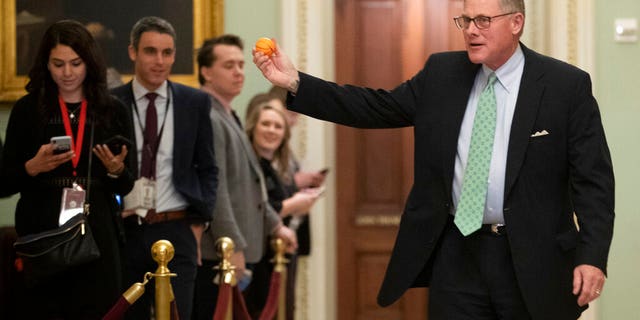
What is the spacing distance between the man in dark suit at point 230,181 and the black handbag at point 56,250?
1273 millimetres

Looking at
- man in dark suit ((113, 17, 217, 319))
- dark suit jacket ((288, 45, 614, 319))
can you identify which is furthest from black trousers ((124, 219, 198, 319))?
dark suit jacket ((288, 45, 614, 319))

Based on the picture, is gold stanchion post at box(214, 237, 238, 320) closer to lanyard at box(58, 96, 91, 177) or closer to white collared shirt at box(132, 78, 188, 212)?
white collared shirt at box(132, 78, 188, 212)

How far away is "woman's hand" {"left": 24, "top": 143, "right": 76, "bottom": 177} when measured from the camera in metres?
4.89

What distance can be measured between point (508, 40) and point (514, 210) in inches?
24.5

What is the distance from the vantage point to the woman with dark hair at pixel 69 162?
4.96m

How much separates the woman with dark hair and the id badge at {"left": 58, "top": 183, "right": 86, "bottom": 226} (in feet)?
0.06

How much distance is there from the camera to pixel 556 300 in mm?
4074

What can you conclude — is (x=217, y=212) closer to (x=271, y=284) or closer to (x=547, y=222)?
(x=271, y=284)

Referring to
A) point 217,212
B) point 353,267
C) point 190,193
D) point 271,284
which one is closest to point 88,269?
point 190,193

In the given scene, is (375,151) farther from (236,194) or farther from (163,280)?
(163,280)

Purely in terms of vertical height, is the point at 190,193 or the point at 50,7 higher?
the point at 50,7

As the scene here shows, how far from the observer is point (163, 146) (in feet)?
18.6

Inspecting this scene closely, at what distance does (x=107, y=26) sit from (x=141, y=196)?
2.64m

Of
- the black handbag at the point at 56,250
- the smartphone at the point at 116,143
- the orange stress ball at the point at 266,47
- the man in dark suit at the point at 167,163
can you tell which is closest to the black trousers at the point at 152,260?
the man in dark suit at the point at 167,163
